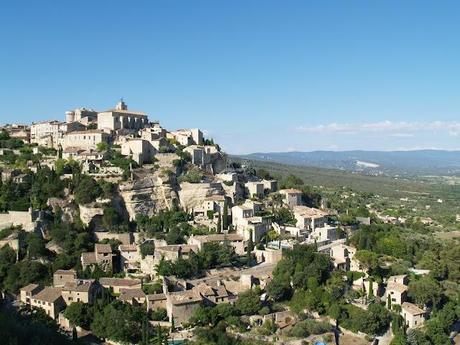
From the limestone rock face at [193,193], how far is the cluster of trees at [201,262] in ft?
28.3

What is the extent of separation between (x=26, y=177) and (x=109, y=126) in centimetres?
1413

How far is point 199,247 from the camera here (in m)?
42.8

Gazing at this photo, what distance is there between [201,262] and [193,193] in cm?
1116

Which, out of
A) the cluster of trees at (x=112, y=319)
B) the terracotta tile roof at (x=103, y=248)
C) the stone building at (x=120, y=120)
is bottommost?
the cluster of trees at (x=112, y=319)

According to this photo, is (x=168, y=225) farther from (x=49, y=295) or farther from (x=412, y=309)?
(x=412, y=309)

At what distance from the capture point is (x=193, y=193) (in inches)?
2009

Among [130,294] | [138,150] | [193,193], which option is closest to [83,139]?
[138,150]

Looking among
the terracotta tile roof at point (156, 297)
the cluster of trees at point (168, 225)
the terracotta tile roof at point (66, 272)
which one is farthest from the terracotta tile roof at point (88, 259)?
the terracotta tile roof at point (156, 297)

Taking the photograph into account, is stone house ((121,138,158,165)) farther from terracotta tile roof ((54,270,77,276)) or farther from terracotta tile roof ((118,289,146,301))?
terracotta tile roof ((118,289,146,301))

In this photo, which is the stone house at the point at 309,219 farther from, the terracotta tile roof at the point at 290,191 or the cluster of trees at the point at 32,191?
the cluster of trees at the point at 32,191

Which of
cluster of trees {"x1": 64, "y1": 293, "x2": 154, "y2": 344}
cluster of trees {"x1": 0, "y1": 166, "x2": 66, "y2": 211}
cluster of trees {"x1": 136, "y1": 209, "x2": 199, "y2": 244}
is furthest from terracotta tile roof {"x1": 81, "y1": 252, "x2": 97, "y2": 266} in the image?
cluster of trees {"x1": 0, "y1": 166, "x2": 66, "y2": 211}

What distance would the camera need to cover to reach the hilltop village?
121ft

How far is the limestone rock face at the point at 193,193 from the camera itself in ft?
167

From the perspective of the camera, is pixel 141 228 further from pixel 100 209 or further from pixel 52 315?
pixel 52 315
